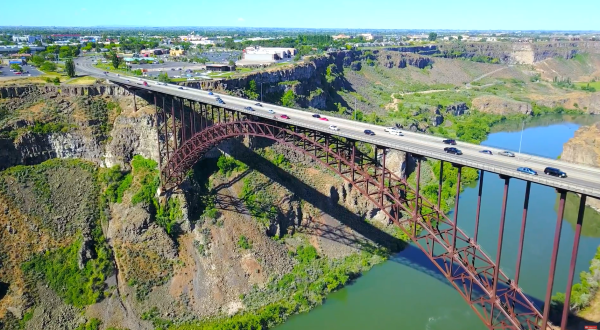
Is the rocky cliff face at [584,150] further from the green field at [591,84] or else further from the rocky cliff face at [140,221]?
the green field at [591,84]

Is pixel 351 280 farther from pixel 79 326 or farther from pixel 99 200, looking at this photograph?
pixel 99 200

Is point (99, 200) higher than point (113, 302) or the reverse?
higher

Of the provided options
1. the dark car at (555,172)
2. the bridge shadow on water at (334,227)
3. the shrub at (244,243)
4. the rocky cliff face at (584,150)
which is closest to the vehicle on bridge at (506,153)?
the dark car at (555,172)

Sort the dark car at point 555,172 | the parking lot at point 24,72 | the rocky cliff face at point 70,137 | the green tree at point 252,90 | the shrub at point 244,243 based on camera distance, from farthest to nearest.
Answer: the green tree at point 252,90, the parking lot at point 24,72, the rocky cliff face at point 70,137, the shrub at point 244,243, the dark car at point 555,172

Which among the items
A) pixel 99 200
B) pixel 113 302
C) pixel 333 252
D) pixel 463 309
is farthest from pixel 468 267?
pixel 99 200

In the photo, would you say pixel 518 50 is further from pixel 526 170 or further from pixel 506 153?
pixel 526 170
